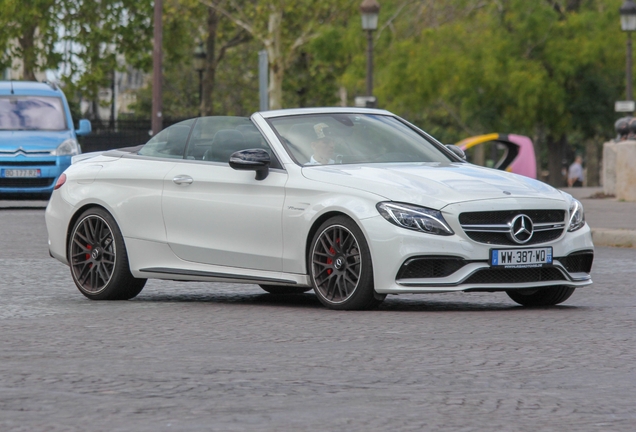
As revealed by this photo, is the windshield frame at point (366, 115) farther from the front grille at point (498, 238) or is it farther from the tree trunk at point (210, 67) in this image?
the tree trunk at point (210, 67)

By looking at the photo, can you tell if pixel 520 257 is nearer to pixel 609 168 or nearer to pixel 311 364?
pixel 311 364

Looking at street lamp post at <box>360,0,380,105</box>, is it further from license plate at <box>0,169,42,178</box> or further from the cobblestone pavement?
the cobblestone pavement

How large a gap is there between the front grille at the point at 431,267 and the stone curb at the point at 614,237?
27.9 feet

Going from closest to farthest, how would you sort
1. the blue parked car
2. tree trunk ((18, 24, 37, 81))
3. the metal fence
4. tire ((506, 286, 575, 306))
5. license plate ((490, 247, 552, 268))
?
license plate ((490, 247, 552, 268))
tire ((506, 286, 575, 306))
the blue parked car
the metal fence
tree trunk ((18, 24, 37, 81))

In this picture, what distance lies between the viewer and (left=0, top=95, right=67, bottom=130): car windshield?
2450cm

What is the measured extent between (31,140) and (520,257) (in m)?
15.7

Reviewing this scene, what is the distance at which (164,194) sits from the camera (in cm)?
1041

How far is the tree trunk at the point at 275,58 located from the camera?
48.0 meters

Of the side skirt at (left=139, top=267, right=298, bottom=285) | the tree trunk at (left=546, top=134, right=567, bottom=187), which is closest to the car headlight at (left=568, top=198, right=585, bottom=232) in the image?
the side skirt at (left=139, top=267, right=298, bottom=285)

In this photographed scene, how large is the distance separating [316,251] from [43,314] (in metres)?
1.78

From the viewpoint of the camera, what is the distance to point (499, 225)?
9125mm

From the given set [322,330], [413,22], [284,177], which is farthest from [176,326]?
[413,22]

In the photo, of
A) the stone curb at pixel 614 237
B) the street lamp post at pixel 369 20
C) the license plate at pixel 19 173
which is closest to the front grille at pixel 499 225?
the stone curb at pixel 614 237

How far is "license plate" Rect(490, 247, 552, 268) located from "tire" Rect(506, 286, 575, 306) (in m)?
0.56
